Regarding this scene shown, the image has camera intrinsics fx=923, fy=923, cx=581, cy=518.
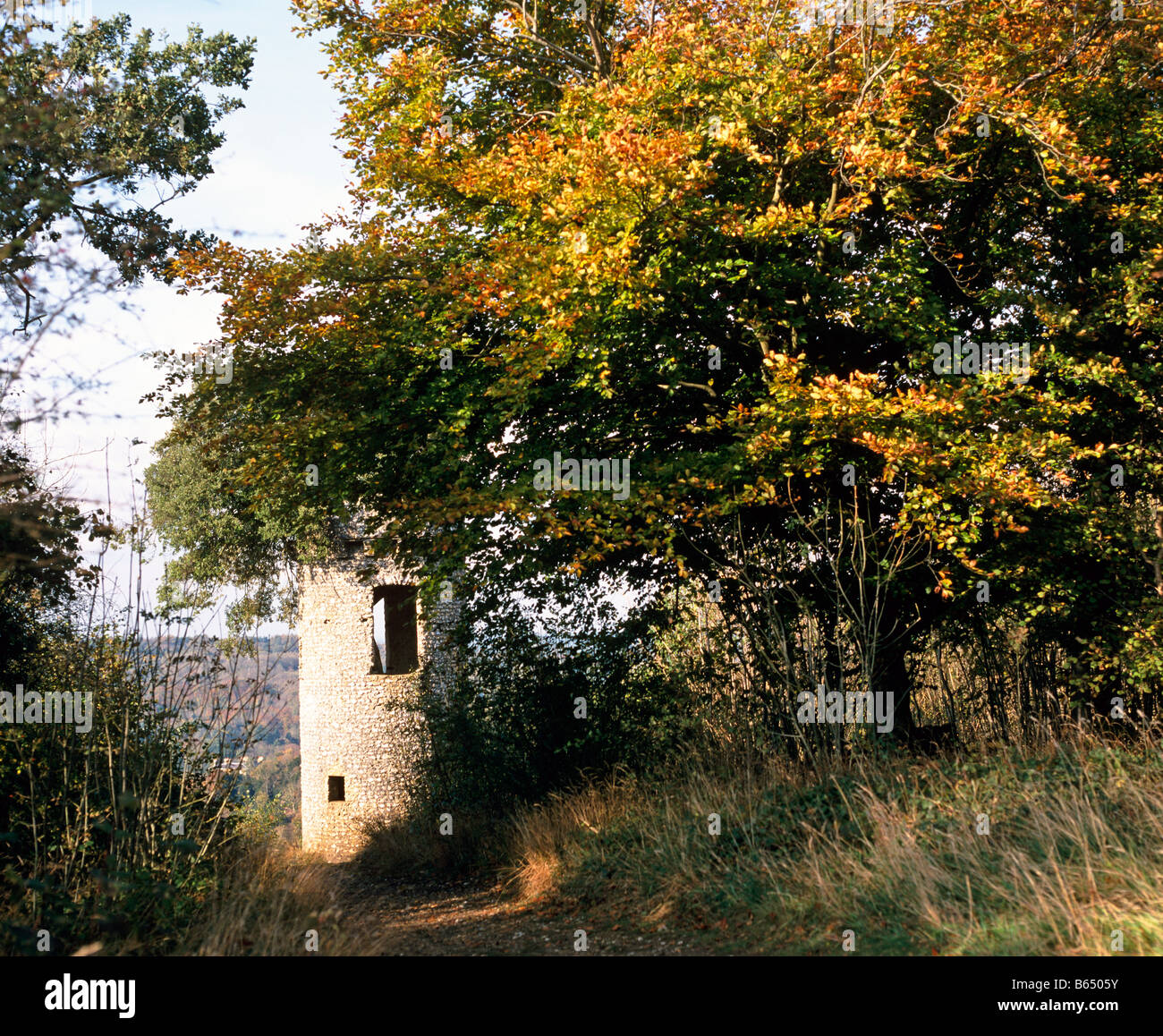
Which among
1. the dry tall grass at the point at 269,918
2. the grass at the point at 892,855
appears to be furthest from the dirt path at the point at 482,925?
the dry tall grass at the point at 269,918

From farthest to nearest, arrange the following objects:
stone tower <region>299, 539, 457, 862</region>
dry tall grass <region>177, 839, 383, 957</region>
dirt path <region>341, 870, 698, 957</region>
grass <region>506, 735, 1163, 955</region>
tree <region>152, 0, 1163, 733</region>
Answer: stone tower <region>299, 539, 457, 862</region>
tree <region>152, 0, 1163, 733</region>
dirt path <region>341, 870, 698, 957</region>
dry tall grass <region>177, 839, 383, 957</region>
grass <region>506, 735, 1163, 955</region>

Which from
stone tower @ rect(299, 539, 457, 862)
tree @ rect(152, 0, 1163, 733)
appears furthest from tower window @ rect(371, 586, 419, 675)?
tree @ rect(152, 0, 1163, 733)

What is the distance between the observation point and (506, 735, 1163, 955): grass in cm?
509

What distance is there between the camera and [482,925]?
8.26 metres

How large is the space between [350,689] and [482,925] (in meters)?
10.5

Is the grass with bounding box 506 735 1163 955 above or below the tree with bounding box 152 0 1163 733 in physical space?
below

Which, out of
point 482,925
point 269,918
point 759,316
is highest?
point 759,316

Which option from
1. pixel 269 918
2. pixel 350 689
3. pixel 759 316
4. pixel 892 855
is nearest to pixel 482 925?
pixel 269 918

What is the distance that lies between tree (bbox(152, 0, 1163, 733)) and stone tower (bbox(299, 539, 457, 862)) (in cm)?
728

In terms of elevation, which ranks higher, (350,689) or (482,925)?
(350,689)

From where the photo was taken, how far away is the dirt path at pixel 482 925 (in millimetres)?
6836

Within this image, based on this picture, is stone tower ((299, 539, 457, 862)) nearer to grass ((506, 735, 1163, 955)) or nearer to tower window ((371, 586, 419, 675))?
tower window ((371, 586, 419, 675))

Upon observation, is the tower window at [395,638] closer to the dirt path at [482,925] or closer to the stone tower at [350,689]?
the stone tower at [350,689]

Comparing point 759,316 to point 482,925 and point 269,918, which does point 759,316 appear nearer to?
point 482,925
